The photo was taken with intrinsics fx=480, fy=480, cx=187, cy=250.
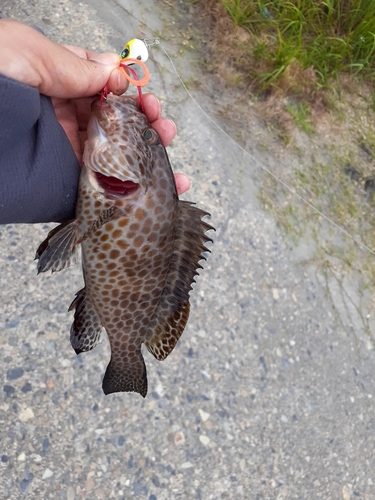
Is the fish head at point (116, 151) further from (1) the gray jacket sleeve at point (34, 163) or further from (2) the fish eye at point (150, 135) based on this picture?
(1) the gray jacket sleeve at point (34, 163)

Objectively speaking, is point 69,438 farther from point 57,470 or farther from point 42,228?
point 42,228

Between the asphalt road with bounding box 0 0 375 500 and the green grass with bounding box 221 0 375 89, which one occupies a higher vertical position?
the green grass with bounding box 221 0 375 89

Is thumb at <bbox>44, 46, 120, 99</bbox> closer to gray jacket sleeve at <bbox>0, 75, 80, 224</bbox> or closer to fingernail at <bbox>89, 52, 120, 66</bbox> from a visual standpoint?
fingernail at <bbox>89, 52, 120, 66</bbox>

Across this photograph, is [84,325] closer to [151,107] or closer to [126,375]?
[126,375]

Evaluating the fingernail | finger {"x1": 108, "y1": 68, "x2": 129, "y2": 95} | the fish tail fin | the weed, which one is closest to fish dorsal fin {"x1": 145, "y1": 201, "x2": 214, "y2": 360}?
the fish tail fin

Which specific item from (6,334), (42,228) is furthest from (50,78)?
(6,334)

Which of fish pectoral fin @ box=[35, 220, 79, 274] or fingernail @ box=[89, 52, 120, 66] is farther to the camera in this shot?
fingernail @ box=[89, 52, 120, 66]

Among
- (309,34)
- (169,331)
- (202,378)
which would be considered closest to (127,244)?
(169,331)
